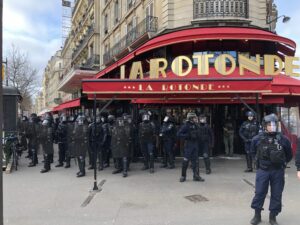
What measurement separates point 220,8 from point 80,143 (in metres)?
9.04

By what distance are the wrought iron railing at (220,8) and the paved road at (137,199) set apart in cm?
766

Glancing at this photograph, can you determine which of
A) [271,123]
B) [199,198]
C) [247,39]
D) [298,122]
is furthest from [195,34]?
[271,123]

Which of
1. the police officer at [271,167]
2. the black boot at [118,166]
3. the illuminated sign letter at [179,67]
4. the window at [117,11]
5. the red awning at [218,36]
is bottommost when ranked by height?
the black boot at [118,166]

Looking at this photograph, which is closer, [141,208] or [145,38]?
[141,208]

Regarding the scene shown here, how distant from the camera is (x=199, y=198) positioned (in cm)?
779

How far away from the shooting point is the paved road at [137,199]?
635cm

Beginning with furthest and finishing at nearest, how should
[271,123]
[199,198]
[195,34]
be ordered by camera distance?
1. [195,34]
2. [199,198]
3. [271,123]

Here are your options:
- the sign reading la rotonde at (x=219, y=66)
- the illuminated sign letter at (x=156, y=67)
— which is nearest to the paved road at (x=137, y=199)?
the sign reading la rotonde at (x=219, y=66)

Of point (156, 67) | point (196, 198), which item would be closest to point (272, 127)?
point (196, 198)

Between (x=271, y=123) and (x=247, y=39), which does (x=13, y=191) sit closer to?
(x=271, y=123)

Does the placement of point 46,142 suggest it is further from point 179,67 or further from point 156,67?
point 179,67

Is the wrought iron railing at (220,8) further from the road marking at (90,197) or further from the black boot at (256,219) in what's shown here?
the black boot at (256,219)

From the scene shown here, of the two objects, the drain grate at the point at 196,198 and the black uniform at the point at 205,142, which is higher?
the black uniform at the point at 205,142

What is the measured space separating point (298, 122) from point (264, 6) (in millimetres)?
5419
